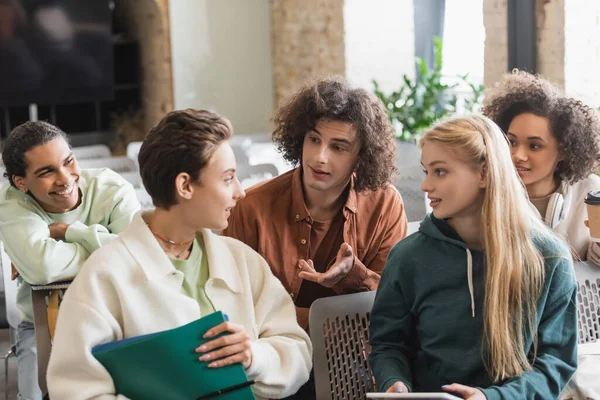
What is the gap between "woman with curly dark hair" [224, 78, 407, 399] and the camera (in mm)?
2855

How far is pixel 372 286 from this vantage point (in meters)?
2.71

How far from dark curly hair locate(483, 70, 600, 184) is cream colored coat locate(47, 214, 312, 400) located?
1.20 metres

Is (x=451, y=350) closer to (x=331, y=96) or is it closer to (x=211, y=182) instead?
(x=211, y=182)

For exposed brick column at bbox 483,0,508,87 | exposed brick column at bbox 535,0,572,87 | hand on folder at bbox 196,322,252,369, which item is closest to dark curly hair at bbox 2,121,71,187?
hand on folder at bbox 196,322,252,369

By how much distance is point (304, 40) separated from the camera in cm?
761

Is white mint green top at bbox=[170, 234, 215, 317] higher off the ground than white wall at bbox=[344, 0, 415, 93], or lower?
lower

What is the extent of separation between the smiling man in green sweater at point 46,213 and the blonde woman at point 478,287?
1091 mm

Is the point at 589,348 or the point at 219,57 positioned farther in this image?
the point at 219,57

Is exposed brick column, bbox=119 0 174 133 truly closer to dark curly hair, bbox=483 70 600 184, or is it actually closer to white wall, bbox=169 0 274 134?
white wall, bbox=169 0 274 134

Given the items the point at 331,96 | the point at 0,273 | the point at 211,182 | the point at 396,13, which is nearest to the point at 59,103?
the point at 396,13

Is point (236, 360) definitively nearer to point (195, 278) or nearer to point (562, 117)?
point (195, 278)

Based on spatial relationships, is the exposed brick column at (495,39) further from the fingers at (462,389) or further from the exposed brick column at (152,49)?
the fingers at (462,389)

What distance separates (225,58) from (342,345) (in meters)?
5.74

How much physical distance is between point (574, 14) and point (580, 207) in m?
2.67
